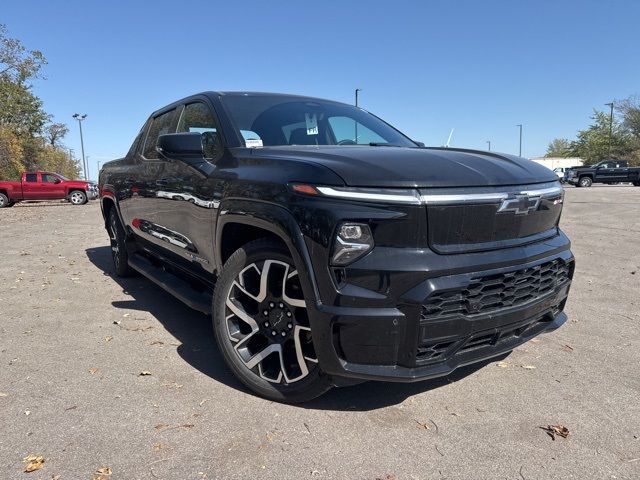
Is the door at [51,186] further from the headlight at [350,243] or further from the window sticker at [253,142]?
the headlight at [350,243]

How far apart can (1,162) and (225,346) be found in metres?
37.3

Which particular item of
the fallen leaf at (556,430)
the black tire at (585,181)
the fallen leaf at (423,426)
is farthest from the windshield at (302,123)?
the black tire at (585,181)

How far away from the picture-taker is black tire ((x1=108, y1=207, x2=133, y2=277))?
5660 mm

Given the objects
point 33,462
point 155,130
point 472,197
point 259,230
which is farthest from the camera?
point 155,130

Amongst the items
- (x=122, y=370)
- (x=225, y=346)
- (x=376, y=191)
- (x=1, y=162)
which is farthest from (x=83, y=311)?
(x=1, y=162)

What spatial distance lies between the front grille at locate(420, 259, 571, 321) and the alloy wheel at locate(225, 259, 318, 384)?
673mm

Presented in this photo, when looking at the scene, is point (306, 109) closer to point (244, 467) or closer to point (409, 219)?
point (409, 219)

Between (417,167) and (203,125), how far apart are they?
1965mm

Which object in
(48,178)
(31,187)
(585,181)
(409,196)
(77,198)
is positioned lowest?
(77,198)

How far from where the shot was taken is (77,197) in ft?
84.7

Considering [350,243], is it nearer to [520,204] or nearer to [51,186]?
[520,204]

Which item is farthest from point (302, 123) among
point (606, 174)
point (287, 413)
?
point (606, 174)

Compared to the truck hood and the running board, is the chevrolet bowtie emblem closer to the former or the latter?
the truck hood

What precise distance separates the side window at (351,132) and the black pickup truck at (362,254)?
1.68ft
